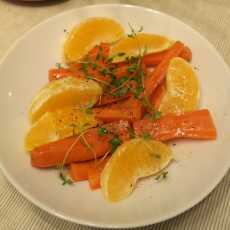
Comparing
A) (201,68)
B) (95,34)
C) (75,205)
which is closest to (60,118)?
(75,205)

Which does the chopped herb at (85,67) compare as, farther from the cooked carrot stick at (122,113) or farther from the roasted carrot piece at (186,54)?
the roasted carrot piece at (186,54)

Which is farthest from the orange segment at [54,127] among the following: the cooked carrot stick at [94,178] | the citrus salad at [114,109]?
the cooked carrot stick at [94,178]

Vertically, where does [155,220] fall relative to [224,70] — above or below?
below

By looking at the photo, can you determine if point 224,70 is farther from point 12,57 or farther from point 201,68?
point 12,57

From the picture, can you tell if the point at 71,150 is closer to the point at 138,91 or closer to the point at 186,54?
the point at 138,91

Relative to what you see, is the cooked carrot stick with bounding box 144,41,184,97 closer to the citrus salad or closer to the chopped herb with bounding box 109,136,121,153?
the citrus salad

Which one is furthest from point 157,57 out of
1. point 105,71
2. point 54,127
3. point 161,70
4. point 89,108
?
point 54,127

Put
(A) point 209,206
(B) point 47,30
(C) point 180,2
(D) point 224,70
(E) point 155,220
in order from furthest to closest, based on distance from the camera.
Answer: (C) point 180,2, (B) point 47,30, (D) point 224,70, (A) point 209,206, (E) point 155,220
